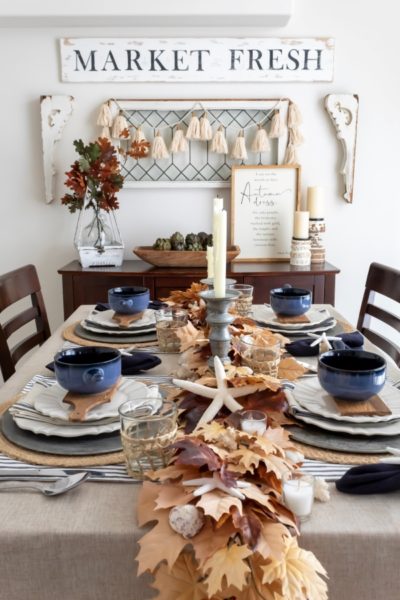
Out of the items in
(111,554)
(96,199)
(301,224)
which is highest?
(96,199)

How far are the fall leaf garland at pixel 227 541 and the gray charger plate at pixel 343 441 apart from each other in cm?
18

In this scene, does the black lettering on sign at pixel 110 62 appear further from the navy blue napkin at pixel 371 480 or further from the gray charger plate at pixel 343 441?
the navy blue napkin at pixel 371 480

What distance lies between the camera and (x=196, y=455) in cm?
69

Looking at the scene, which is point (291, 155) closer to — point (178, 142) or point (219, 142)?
point (219, 142)

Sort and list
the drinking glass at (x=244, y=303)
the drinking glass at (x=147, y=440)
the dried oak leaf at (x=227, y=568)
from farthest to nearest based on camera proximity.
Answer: the drinking glass at (x=244, y=303)
the drinking glass at (x=147, y=440)
the dried oak leaf at (x=227, y=568)

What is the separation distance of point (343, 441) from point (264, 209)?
78.9 inches

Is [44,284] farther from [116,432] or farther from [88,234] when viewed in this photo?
[116,432]

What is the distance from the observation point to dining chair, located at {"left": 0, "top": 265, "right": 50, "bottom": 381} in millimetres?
1646

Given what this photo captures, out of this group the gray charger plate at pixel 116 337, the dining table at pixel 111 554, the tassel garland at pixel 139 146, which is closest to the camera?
the dining table at pixel 111 554

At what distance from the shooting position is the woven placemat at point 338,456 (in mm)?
826

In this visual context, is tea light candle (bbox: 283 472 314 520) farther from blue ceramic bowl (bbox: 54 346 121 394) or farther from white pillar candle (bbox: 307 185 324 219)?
white pillar candle (bbox: 307 185 324 219)

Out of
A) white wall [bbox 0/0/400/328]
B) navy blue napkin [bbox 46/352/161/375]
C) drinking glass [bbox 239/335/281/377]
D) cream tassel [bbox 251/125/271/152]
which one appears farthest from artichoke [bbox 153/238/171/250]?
drinking glass [bbox 239/335/281/377]

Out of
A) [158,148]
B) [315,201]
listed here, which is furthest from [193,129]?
[315,201]

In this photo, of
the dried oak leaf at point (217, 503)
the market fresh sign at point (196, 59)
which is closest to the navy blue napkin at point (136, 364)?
the dried oak leaf at point (217, 503)
